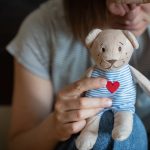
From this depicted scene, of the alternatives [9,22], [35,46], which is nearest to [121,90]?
[35,46]

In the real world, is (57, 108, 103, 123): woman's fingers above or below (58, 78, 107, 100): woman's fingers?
below

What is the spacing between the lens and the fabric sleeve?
998mm

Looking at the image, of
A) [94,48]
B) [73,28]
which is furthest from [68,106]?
[73,28]

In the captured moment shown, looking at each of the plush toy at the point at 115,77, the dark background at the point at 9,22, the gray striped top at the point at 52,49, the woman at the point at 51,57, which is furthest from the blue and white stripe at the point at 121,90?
the dark background at the point at 9,22

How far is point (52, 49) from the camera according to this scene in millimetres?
1000

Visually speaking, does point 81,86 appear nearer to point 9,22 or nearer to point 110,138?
point 110,138

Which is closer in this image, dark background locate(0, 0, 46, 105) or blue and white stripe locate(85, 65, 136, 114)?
blue and white stripe locate(85, 65, 136, 114)

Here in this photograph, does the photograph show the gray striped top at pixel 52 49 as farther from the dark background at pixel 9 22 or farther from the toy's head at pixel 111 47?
the toy's head at pixel 111 47

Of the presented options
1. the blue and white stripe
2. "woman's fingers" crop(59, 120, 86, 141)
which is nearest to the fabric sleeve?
"woman's fingers" crop(59, 120, 86, 141)

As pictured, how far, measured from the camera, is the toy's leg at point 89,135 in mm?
633

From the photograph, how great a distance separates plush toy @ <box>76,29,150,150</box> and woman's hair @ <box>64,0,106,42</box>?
241mm

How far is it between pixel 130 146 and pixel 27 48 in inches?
17.6

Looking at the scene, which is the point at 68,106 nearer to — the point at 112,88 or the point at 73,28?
the point at 112,88

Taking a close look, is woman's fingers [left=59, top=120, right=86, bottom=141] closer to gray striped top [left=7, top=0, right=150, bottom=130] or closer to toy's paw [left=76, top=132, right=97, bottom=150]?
toy's paw [left=76, top=132, right=97, bottom=150]
